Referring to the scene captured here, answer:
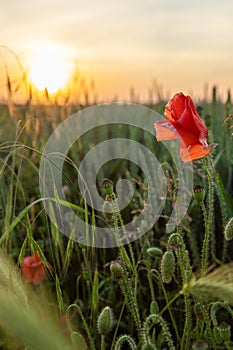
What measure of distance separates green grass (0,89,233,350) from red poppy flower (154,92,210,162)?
58mm

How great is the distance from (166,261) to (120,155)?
1.37 metres

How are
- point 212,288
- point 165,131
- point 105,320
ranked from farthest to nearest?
1. point 165,131
2. point 105,320
3. point 212,288

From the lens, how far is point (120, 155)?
2.41 metres

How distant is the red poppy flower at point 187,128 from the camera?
1130mm

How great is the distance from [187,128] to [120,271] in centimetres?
32

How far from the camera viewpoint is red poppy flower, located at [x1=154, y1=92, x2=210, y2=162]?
3.71 feet

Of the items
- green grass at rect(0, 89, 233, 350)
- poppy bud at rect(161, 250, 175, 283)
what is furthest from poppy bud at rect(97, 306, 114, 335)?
poppy bud at rect(161, 250, 175, 283)

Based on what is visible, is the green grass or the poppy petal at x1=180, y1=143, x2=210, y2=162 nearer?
the green grass

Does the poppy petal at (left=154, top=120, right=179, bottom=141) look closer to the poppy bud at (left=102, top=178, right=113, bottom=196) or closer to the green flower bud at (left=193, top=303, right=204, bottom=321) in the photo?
the poppy bud at (left=102, top=178, right=113, bottom=196)

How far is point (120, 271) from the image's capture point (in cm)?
112

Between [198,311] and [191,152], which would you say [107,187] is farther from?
[198,311]

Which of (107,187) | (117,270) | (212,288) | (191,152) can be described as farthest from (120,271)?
(212,288)

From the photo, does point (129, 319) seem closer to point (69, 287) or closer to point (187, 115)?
point (69, 287)

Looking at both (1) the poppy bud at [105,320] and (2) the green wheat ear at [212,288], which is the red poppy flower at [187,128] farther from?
(2) the green wheat ear at [212,288]
